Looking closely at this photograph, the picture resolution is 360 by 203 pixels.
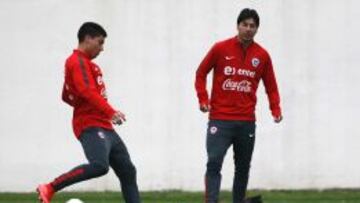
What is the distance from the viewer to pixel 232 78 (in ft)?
29.7

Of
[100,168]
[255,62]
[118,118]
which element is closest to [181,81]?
[255,62]

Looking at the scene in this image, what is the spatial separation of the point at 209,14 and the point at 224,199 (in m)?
2.32

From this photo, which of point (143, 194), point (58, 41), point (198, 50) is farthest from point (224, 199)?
point (58, 41)

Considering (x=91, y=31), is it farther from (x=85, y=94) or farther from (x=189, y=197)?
(x=189, y=197)

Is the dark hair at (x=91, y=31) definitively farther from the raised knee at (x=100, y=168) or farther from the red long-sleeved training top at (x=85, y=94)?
the raised knee at (x=100, y=168)

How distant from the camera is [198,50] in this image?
12828mm

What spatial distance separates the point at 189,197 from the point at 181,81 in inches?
58.7

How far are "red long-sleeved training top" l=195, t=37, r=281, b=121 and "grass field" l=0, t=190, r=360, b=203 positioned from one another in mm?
2738

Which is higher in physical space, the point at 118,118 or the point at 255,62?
the point at 255,62

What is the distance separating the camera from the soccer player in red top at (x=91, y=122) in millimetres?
8141

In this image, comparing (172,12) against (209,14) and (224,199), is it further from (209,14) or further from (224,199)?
(224,199)

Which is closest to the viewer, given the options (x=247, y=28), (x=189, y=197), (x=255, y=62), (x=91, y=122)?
(x=91, y=122)

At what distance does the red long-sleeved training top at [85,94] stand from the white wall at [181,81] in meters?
4.41

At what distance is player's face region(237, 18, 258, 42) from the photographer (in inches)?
353
